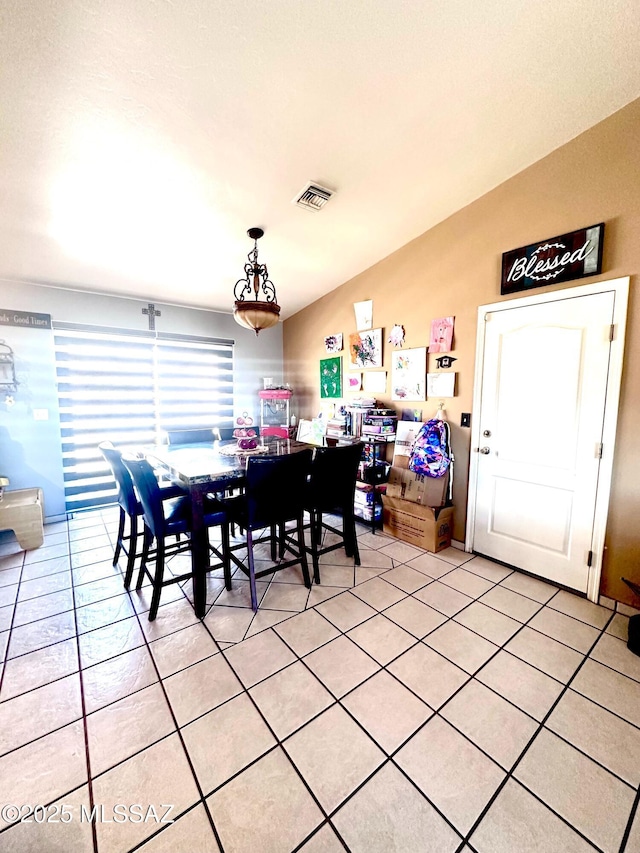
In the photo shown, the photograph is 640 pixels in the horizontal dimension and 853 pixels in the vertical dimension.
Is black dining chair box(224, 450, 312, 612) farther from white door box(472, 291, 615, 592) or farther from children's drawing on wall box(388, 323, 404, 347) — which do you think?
children's drawing on wall box(388, 323, 404, 347)

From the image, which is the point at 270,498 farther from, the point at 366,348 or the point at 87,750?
the point at 366,348


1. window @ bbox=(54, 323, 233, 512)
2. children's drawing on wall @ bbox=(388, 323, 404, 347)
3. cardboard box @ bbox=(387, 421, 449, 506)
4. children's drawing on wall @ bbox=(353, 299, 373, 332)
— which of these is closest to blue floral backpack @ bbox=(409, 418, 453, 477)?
cardboard box @ bbox=(387, 421, 449, 506)

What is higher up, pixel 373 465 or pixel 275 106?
pixel 275 106

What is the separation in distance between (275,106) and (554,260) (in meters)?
1.95

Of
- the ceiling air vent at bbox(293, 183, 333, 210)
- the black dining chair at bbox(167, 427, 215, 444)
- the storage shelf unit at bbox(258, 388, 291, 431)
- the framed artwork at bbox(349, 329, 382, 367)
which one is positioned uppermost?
the ceiling air vent at bbox(293, 183, 333, 210)

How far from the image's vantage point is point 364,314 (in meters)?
3.66

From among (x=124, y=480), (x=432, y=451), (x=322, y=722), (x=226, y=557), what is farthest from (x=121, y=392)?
(x=322, y=722)

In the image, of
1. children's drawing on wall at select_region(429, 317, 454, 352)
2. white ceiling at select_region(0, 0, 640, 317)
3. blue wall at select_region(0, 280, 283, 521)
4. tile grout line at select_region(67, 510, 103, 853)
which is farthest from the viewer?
blue wall at select_region(0, 280, 283, 521)

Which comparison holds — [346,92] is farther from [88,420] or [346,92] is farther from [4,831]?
[88,420]

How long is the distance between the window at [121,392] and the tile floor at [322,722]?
167 cm

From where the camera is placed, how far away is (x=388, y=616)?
2.06m

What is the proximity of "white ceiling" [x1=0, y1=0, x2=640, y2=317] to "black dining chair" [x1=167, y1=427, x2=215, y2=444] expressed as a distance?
172 cm

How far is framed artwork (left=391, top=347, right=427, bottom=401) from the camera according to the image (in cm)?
312

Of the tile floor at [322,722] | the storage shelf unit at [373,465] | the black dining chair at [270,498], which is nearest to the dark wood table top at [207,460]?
the black dining chair at [270,498]
